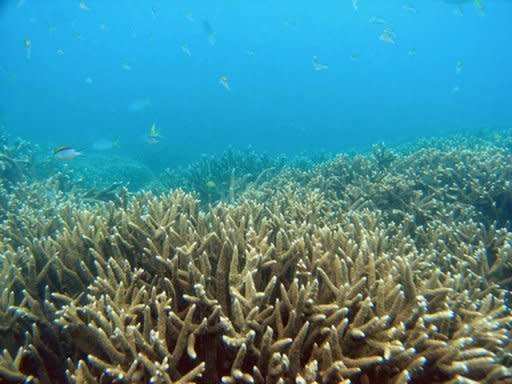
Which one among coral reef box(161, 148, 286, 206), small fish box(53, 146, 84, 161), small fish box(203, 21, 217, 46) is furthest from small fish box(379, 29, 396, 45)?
small fish box(53, 146, 84, 161)

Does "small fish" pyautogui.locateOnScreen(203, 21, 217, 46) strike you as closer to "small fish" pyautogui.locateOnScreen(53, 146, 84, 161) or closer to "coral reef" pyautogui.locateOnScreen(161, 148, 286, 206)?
"coral reef" pyautogui.locateOnScreen(161, 148, 286, 206)

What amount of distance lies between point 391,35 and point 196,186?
35.6 feet

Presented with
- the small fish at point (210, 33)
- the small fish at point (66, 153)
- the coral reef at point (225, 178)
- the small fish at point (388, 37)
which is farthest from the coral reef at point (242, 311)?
the small fish at point (210, 33)

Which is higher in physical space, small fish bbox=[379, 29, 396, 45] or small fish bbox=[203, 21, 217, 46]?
small fish bbox=[203, 21, 217, 46]

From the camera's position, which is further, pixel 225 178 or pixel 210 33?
pixel 210 33

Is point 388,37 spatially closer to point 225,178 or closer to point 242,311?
point 225,178

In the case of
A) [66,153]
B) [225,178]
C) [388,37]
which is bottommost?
[66,153]

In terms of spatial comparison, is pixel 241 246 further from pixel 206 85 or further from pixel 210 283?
pixel 206 85

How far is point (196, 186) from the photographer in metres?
9.40

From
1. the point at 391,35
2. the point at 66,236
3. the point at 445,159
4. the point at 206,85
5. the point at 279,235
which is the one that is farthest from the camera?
the point at 206,85

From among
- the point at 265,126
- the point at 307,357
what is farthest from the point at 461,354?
the point at 265,126

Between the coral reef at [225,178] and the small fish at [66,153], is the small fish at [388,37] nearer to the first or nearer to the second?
the coral reef at [225,178]

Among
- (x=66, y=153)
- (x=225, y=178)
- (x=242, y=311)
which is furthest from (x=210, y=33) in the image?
(x=242, y=311)

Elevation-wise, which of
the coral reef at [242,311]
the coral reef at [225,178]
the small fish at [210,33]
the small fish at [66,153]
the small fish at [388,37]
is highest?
the small fish at [210,33]
